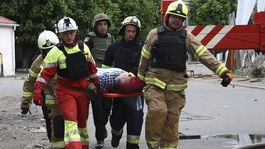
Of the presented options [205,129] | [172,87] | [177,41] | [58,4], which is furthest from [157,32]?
[58,4]

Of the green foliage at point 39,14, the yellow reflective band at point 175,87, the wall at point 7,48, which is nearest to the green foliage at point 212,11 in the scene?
the green foliage at point 39,14

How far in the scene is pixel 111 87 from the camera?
222 inches

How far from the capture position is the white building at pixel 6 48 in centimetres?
2962

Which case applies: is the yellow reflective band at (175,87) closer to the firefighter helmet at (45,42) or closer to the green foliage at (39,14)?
the firefighter helmet at (45,42)

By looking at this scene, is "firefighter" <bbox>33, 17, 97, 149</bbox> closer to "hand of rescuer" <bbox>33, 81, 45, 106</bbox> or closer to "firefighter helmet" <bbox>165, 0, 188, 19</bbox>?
"hand of rescuer" <bbox>33, 81, 45, 106</bbox>

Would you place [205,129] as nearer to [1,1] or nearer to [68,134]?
[68,134]

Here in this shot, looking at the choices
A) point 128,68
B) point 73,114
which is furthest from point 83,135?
point 128,68

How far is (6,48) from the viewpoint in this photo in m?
30.2

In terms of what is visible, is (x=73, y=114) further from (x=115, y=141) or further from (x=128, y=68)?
(x=128, y=68)

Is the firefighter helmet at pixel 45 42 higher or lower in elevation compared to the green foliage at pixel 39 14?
lower

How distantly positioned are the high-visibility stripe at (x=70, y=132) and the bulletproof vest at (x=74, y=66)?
53 centimetres

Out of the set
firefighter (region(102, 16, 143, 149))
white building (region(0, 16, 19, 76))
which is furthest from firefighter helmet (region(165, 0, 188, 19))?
white building (region(0, 16, 19, 76))

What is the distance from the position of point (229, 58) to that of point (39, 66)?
1839 cm

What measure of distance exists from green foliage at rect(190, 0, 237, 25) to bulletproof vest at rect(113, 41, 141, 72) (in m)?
55.6
